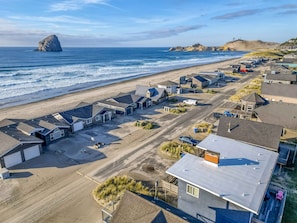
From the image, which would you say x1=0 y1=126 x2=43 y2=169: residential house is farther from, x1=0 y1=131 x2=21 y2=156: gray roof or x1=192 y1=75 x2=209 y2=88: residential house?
x1=192 y1=75 x2=209 y2=88: residential house

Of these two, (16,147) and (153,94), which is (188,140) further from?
(153,94)

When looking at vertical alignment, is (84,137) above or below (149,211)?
below

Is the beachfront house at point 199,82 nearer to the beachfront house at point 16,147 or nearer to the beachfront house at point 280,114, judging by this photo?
the beachfront house at point 280,114

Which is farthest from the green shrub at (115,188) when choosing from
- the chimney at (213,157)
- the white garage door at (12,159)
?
the white garage door at (12,159)

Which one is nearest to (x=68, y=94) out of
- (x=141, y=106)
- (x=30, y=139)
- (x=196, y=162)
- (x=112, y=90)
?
(x=112, y=90)

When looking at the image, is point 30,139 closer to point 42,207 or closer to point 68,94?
point 42,207

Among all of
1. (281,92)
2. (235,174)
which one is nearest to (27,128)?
(235,174)
